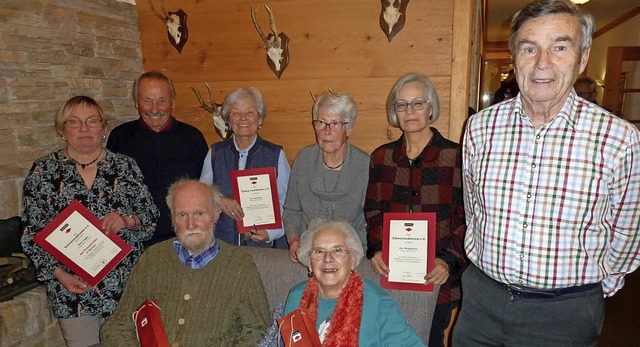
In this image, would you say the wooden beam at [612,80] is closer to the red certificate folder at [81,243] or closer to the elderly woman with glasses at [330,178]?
the elderly woman with glasses at [330,178]

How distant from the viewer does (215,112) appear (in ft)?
11.4

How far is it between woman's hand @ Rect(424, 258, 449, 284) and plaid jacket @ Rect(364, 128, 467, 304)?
32 mm

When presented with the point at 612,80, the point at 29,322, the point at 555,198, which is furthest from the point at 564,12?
the point at 612,80

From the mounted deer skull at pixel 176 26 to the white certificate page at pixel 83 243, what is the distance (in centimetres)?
179

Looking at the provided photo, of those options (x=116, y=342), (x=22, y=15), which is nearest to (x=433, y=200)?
(x=116, y=342)

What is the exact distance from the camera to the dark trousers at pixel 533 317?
57.6 inches

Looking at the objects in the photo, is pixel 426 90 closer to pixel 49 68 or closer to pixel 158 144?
pixel 158 144

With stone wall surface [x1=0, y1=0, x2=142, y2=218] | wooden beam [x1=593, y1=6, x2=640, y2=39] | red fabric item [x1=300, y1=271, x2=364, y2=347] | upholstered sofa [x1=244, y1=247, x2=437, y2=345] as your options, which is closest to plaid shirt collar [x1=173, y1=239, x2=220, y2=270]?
upholstered sofa [x1=244, y1=247, x2=437, y2=345]

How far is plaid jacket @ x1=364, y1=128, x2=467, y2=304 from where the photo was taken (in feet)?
6.86

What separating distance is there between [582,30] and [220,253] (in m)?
1.71

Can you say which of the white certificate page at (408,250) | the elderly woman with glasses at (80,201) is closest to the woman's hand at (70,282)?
the elderly woman with glasses at (80,201)

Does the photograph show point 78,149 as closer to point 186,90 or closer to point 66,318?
point 66,318

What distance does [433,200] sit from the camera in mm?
2102

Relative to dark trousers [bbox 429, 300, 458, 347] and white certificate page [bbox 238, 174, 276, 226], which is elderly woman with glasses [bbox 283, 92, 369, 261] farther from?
dark trousers [bbox 429, 300, 458, 347]
